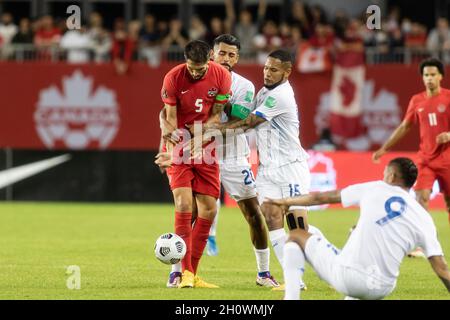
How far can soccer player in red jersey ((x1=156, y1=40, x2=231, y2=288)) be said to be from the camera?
33.9 ft

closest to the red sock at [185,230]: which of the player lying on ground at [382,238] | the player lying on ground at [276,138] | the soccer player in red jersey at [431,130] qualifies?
the player lying on ground at [276,138]

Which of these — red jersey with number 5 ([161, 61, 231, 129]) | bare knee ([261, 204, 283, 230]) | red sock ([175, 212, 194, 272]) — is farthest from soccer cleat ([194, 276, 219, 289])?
red jersey with number 5 ([161, 61, 231, 129])

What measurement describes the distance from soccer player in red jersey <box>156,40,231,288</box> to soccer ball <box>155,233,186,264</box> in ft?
0.92

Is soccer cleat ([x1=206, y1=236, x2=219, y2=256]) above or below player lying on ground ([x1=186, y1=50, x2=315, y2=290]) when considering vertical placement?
below

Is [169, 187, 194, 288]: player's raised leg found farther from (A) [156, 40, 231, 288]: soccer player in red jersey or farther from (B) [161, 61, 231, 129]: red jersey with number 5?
(B) [161, 61, 231, 129]: red jersey with number 5

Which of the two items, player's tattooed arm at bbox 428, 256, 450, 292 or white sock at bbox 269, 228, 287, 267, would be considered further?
white sock at bbox 269, 228, 287, 267

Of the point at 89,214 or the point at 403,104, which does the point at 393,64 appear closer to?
the point at 403,104

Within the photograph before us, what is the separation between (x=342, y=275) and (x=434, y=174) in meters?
6.24

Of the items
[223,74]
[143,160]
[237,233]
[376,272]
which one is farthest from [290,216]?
[143,160]

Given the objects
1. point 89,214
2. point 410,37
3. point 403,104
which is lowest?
point 89,214

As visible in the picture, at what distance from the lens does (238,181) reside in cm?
1116

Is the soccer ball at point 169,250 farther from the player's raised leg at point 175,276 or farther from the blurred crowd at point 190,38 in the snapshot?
the blurred crowd at point 190,38

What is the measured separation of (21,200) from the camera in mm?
22891
